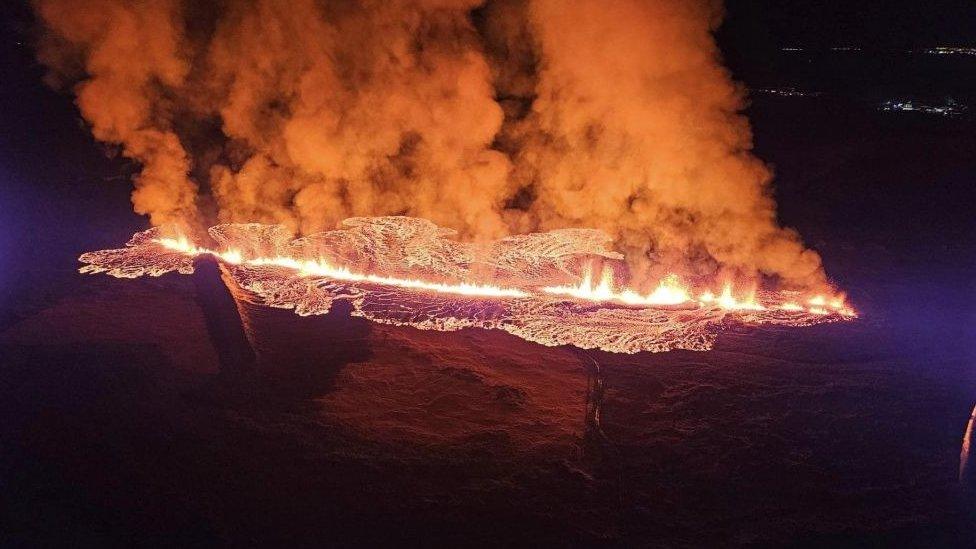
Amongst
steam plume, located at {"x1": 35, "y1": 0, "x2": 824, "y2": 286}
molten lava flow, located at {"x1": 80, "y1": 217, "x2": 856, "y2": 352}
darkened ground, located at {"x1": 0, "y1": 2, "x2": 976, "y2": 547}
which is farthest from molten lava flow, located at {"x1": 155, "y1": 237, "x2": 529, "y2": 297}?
darkened ground, located at {"x1": 0, "y1": 2, "x2": 976, "y2": 547}

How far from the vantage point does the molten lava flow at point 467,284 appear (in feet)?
23.0

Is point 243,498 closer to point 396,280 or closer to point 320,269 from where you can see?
point 396,280

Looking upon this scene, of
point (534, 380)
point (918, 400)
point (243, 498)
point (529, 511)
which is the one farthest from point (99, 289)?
point (918, 400)

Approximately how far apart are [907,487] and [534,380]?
10.6ft

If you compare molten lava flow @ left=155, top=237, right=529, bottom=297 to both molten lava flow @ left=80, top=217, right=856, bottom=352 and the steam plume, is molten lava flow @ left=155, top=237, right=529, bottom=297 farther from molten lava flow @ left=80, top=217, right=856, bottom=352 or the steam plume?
the steam plume

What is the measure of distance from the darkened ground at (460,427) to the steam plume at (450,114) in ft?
7.58

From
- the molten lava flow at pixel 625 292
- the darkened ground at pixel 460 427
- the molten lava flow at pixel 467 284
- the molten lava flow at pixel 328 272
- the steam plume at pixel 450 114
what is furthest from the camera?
the molten lava flow at pixel 328 272

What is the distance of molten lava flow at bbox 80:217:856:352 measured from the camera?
702 centimetres

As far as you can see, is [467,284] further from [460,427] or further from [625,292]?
[460,427]

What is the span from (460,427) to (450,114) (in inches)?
243

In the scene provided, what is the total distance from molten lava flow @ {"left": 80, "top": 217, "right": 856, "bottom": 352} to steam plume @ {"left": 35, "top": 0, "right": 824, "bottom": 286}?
0.56 m

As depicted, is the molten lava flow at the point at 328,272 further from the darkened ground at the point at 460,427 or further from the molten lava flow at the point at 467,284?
the darkened ground at the point at 460,427

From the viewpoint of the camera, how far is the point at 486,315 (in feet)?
24.1

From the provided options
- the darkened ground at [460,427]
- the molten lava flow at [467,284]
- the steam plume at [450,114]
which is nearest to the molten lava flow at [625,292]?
the molten lava flow at [467,284]
